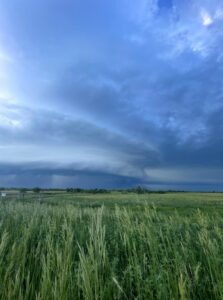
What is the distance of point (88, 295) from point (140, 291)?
2.21 feet

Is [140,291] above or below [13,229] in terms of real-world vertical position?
below

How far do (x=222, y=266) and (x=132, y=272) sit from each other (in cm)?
101

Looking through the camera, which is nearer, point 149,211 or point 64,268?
point 64,268

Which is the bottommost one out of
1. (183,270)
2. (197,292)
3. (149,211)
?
(197,292)

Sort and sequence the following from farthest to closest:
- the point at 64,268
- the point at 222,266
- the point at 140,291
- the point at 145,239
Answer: the point at 145,239
the point at 222,266
the point at 140,291
the point at 64,268

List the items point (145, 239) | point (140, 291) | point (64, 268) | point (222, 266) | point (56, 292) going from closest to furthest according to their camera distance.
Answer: point (56, 292), point (64, 268), point (140, 291), point (222, 266), point (145, 239)

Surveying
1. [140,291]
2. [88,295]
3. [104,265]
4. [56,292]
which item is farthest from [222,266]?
[56,292]

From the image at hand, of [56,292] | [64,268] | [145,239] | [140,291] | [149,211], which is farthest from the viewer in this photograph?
[149,211]

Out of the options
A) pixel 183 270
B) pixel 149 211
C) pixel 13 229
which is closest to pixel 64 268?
pixel 183 270

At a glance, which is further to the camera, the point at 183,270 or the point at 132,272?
the point at 132,272

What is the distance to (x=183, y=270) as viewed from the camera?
342 centimetres

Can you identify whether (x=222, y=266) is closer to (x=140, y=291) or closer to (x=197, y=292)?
(x=197, y=292)

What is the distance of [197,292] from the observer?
3.38 m

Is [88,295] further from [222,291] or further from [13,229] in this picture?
[13,229]
